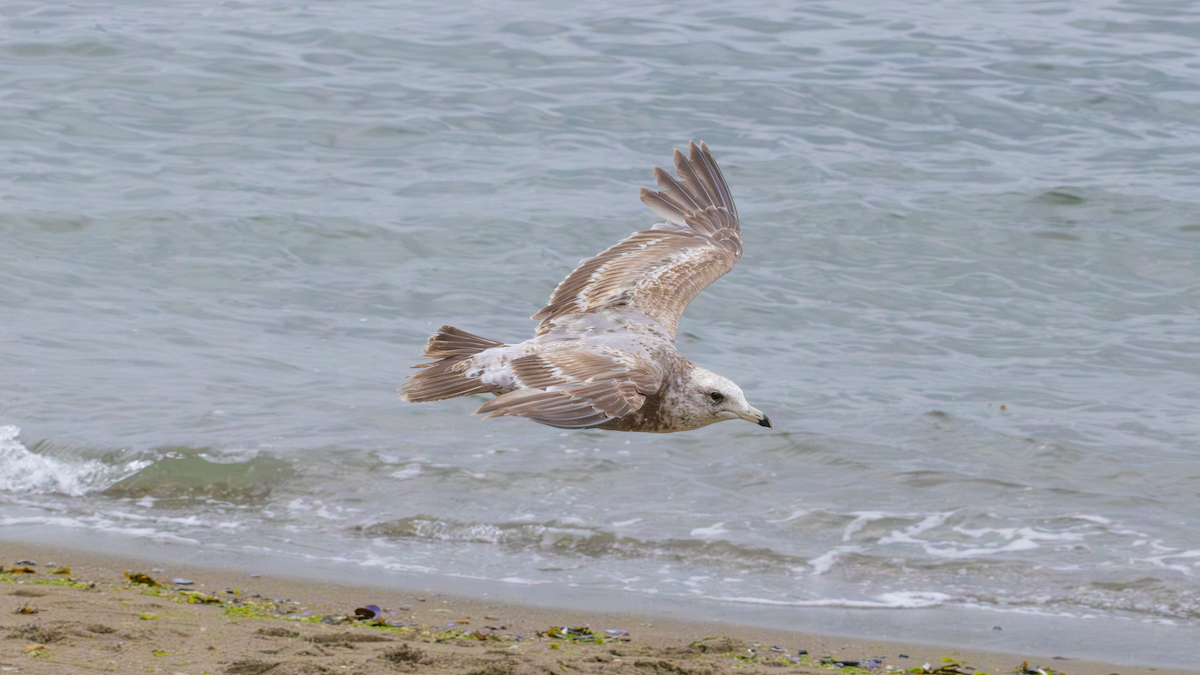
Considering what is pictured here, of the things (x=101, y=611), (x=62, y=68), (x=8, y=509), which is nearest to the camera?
(x=101, y=611)

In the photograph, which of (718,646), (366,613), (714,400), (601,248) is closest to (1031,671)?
(718,646)

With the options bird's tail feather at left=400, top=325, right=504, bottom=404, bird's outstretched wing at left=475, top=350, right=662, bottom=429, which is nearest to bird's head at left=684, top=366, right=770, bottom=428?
bird's outstretched wing at left=475, top=350, right=662, bottom=429

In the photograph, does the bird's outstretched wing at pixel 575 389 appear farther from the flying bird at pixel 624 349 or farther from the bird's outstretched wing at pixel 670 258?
the bird's outstretched wing at pixel 670 258

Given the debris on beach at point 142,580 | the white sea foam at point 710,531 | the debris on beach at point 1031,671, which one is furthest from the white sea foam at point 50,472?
the debris on beach at point 1031,671

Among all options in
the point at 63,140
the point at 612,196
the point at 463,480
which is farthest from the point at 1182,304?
the point at 63,140

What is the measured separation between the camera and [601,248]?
12523 millimetres

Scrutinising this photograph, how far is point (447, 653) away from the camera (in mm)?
5051

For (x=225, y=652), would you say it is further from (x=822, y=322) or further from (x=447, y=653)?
(x=822, y=322)

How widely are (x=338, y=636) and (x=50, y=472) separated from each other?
3521 millimetres

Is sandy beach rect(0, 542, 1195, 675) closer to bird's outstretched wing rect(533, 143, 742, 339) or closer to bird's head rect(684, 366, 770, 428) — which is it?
bird's head rect(684, 366, 770, 428)

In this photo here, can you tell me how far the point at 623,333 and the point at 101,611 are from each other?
8.07 feet

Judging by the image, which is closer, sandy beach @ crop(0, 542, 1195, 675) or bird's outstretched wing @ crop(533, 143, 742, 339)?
sandy beach @ crop(0, 542, 1195, 675)

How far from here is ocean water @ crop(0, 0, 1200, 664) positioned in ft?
23.8

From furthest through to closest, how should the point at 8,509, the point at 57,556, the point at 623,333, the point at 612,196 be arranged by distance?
the point at 612,196
the point at 8,509
the point at 57,556
the point at 623,333
